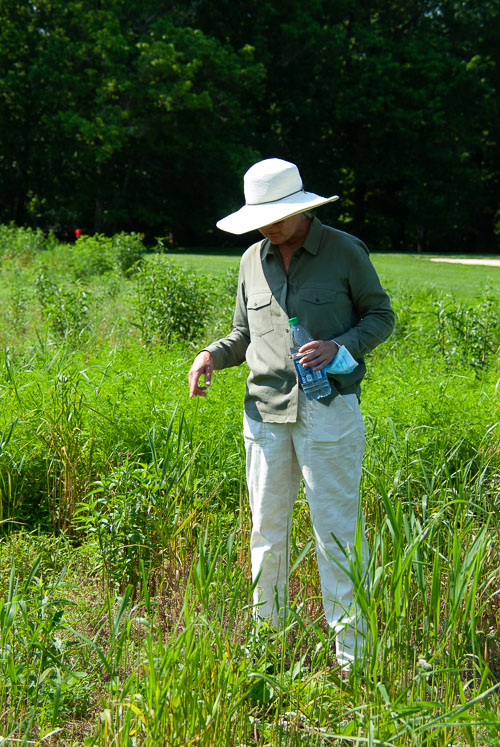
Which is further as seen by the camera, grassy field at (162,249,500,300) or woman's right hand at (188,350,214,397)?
grassy field at (162,249,500,300)

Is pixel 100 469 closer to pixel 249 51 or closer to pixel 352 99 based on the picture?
pixel 249 51

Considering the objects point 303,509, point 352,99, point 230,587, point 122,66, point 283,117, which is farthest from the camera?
point 283,117

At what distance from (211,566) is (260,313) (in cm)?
91

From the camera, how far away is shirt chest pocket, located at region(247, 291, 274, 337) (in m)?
2.76

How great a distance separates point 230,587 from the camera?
2648mm

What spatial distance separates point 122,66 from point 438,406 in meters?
27.4

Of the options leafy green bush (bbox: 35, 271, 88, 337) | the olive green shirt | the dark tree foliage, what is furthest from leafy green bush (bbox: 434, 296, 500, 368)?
the dark tree foliage

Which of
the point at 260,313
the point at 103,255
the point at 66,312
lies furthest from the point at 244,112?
the point at 260,313

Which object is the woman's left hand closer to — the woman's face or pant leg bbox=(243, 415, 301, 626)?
pant leg bbox=(243, 415, 301, 626)

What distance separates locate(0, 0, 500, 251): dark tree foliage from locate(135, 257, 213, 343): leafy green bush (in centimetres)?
2203

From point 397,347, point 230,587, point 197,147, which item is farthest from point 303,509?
point 197,147

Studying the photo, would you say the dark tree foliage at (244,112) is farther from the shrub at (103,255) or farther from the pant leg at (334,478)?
the pant leg at (334,478)

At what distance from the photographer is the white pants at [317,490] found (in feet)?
8.63

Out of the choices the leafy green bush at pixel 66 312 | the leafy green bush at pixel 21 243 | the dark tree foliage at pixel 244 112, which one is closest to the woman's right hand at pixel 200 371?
the leafy green bush at pixel 66 312
